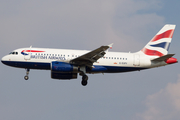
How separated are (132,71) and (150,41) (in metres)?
5.60

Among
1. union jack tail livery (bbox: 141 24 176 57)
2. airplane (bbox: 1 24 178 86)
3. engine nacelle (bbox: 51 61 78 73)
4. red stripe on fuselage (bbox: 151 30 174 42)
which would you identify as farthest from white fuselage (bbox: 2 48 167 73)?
red stripe on fuselage (bbox: 151 30 174 42)

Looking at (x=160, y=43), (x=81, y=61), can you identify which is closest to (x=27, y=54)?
(x=81, y=61)

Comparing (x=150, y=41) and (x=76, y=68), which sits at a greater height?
(x=150, y=41)

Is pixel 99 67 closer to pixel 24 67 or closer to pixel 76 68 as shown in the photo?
pixel 76 68

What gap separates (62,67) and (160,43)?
580 inches

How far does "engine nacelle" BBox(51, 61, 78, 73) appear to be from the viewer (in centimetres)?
4303

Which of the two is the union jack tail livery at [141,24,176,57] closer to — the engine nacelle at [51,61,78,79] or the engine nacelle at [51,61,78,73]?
the engine nacelle at [51,61,78,79]

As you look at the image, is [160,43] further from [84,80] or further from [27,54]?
[27,54]

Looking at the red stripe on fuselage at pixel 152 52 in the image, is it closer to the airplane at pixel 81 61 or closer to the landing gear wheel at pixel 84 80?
the airplane at pixel 81 61

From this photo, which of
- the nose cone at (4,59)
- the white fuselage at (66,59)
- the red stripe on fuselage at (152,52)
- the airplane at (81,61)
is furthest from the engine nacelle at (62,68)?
the red stripe on fuselage at (152,52)

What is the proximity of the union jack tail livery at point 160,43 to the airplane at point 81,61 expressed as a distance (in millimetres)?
145

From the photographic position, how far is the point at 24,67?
44.7m

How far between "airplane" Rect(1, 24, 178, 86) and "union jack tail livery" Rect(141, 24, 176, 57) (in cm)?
14

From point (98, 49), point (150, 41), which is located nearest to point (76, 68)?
point (98, 49)
